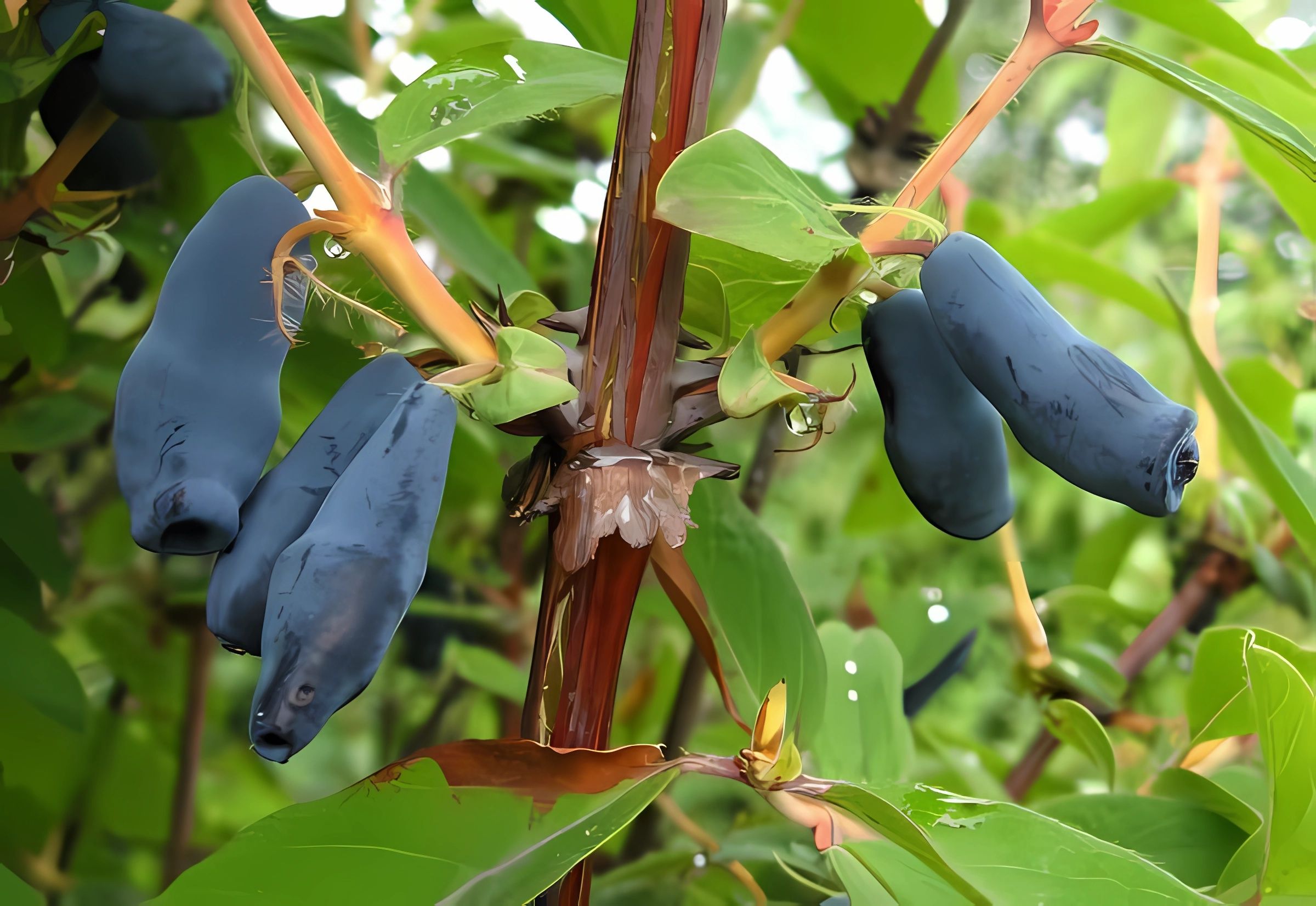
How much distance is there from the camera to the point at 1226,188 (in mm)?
713

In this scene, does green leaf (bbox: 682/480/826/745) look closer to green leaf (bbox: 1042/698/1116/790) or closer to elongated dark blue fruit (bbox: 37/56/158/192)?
green leaf (bbox: 1042/698/1116/790)

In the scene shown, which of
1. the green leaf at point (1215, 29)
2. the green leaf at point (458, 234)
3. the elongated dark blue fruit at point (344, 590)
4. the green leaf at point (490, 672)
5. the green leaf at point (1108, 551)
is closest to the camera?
the elongated dark blue fruit at point (344, 590)

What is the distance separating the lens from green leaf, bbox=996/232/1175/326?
50 centimetres

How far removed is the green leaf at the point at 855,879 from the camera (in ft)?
0.81

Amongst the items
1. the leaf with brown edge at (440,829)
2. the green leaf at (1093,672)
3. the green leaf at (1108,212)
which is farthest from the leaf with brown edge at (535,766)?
the green leaf at (1108,212)

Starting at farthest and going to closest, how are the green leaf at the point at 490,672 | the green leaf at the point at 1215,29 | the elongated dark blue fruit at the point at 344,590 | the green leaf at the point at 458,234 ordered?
the green leaf at the point at 490,672 → the green leaf at the point at 458,234 → the green leaf at the point at 1215,29 → the elongated dark blue fruit at the point at 344,590

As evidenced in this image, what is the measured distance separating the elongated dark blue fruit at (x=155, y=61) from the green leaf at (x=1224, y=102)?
22 centimetres

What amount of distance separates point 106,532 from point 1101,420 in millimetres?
448

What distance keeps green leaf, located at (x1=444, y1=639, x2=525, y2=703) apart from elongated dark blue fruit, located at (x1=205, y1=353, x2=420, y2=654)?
28cm

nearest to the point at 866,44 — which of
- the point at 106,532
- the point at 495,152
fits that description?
the point at 495,152

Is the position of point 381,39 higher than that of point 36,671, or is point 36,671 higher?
point 381,39

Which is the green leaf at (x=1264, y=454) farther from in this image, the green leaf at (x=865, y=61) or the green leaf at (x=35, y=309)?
the green leaf at (x=35, y=309)

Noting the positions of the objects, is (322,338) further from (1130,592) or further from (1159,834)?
(1130,592)

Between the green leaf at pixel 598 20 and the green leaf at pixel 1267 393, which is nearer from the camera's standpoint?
the green leaf at pixel 598 20
